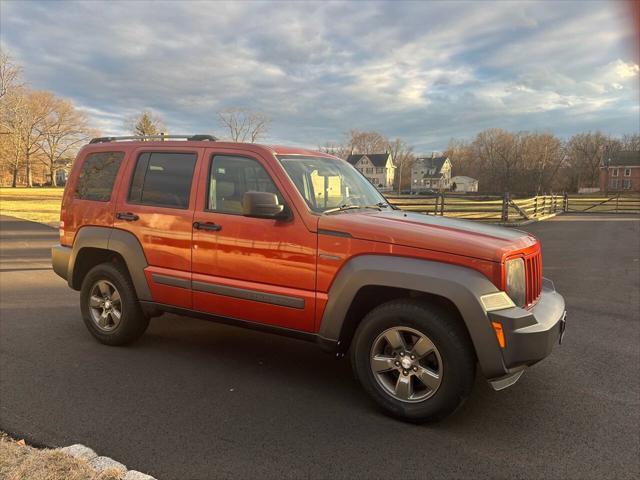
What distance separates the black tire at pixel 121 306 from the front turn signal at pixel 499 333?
3370 mm

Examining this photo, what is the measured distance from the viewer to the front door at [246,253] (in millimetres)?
3611

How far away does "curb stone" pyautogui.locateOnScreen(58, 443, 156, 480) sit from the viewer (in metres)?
2.54

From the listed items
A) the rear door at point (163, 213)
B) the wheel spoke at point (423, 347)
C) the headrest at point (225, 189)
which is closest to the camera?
the wheel spoke at point (423, 347)

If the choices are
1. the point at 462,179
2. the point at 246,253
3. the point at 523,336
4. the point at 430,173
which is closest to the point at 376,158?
the point at 430,173

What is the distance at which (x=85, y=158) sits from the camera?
508 centimetres

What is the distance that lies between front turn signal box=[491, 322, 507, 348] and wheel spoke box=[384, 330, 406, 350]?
0.65 m

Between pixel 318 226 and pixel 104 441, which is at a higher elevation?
pixel 318 226

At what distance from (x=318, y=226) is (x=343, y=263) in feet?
1.14

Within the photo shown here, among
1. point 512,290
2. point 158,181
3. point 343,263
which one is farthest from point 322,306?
point 158,181

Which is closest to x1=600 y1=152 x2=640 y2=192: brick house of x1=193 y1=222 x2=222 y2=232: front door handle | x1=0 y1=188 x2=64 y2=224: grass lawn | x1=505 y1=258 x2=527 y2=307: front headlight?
x1=0 y1=188 x2=64 y2=224: grass lawn

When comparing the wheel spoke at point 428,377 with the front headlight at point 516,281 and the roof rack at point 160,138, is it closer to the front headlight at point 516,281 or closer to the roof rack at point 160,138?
the front headlight at point 516,281

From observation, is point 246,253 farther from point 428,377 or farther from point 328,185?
point 428,377

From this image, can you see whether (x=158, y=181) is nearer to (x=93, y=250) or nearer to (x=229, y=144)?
(x=229, y=144)

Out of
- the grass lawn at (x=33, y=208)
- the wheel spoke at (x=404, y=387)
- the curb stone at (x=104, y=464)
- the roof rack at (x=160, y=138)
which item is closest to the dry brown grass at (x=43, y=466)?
the curb stone at (x=104, y=464)
